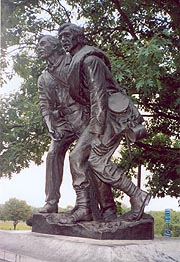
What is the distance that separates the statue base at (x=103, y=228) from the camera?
3.75 m

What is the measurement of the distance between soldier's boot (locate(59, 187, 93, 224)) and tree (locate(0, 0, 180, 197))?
4.36m

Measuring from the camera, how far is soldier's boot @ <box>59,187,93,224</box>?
4.07 metres

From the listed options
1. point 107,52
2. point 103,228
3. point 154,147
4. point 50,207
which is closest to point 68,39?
point 50,207

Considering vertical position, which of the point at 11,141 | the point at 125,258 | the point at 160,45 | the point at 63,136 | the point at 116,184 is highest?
the point at 160,45

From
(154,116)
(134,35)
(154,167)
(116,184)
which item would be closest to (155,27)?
(134,35)

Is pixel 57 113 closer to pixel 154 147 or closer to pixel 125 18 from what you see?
pixel 125 18

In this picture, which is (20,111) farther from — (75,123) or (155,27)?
(75,123)

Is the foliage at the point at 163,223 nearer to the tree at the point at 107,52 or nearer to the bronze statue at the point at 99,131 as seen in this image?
the tree at the point at 107,52

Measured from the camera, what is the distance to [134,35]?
8547mm

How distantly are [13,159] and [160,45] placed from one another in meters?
3.63

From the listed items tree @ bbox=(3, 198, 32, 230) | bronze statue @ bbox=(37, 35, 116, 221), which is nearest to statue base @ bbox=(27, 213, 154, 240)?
bronze statue @ bbox=(37, 35, 116, 221)

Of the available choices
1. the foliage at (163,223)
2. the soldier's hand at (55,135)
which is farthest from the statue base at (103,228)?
the foliage at (163,223)

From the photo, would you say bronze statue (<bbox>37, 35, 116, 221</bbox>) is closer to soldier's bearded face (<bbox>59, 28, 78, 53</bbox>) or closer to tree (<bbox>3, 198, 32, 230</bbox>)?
soldier's bearded face (<bbox>59, 28, 78, 53</bbox>)

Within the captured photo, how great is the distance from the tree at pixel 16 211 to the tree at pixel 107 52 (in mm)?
632
